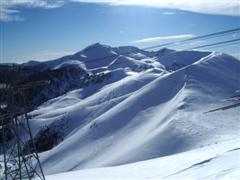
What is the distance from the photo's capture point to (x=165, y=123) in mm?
68750

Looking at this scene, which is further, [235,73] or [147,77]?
[147,77]

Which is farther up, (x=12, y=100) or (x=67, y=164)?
(x=12, y=100)

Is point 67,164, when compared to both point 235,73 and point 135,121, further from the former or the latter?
point 235,73

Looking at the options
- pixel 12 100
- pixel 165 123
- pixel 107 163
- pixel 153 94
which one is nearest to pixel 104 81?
pixel 153 94

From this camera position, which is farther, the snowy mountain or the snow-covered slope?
the snow-covered slope

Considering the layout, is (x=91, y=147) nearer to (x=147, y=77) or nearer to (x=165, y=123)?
(x=165, y=123)

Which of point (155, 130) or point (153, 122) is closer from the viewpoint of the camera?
point (155, 130)

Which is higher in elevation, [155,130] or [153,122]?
[155,130]

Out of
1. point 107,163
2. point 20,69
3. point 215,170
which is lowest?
point 107,163

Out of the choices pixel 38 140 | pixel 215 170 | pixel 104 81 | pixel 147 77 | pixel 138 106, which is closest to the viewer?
pixel 215 170

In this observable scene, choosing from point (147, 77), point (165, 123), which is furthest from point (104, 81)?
point (165, 123)

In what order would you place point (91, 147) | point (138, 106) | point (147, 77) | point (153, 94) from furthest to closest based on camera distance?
1. point (147, 77)
2. point (153, 94)
3. point (138, 106)
4. point (91, 147)

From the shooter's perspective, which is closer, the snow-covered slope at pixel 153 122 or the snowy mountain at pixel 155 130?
the snowy mountain at pixel 155 130

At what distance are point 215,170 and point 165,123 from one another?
52828 mm
